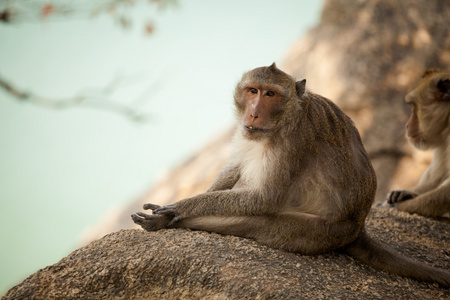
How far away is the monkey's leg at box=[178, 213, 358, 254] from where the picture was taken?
470 centimetres

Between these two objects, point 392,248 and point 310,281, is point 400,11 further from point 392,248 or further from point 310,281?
point 310,281

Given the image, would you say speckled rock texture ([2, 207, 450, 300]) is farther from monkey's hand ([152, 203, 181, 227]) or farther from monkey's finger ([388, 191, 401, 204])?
monkey's finger ([388, 191, 401, 204])

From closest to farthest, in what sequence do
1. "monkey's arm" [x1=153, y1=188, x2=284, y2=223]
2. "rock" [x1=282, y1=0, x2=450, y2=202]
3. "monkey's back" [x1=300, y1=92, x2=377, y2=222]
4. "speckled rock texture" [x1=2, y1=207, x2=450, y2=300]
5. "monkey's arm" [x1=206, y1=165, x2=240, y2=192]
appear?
1. "speckled rock texture" [x1=2, y1=207, x2=450, y2=300]
2. "monkey's arm" [x1=153, y1=188, x2=284, y2=223]
3. "monkey's back" [x1=300, y1=92, x2=377, y2=222]
4. "monkey's arm" [x1=206, y1=165, x2=240, y2=192]
5. "rock" [x1=282, y1=0, x2=450, y2=202]

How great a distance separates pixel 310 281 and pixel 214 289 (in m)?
0.84

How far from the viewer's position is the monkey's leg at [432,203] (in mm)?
6742

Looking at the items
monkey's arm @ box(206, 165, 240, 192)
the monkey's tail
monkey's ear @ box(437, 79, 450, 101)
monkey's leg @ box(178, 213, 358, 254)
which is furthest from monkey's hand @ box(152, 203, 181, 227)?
monkey's ear @ box(437, 79, 450, 101)

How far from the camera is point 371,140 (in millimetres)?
12289

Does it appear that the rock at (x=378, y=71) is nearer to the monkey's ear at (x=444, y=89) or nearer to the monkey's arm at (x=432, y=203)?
the monkey's ear at (x=444, y=89)

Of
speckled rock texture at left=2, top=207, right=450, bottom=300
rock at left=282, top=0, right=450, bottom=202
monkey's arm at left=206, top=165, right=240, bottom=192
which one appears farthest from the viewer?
rock at left=282, top=0, right=450, bottom=202

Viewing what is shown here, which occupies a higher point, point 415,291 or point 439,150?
point 439,150

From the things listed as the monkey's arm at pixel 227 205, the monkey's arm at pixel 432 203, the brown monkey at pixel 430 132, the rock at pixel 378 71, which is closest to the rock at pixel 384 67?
the rock at pixel 378 71

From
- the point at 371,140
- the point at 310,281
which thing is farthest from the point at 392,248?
the point at 371,140

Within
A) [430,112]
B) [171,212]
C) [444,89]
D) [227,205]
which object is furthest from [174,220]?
[444,89]

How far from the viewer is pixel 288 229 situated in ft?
15.4
